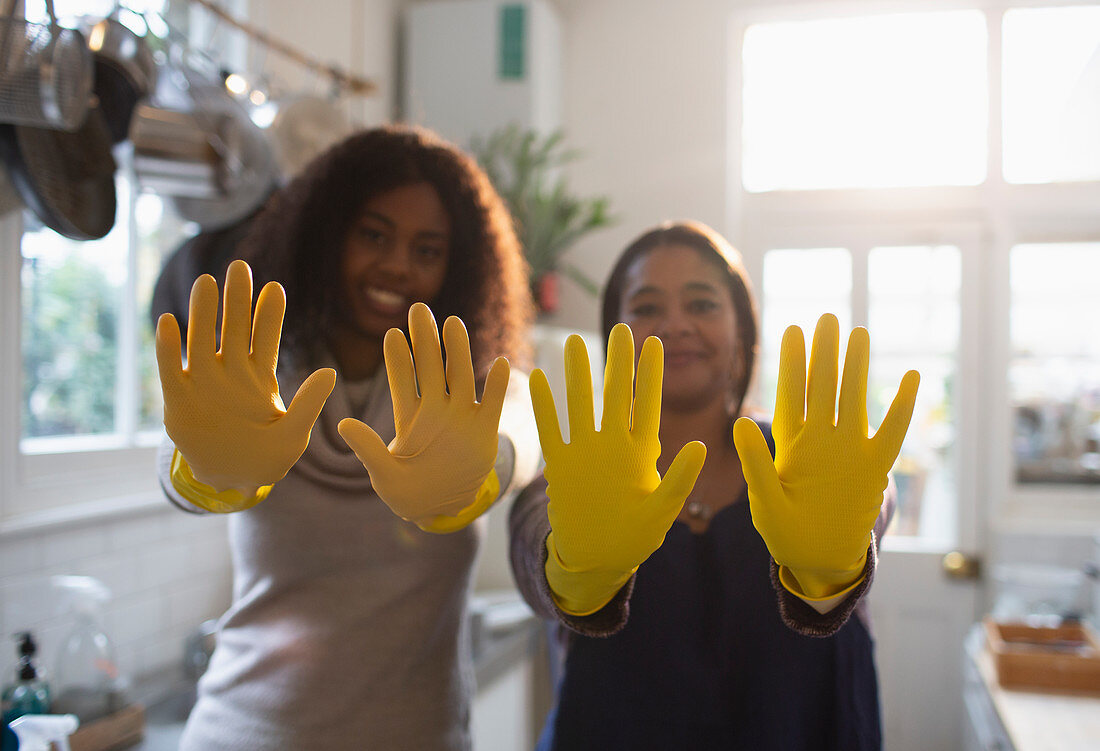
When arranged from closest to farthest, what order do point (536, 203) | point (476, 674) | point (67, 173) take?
point (67, 173)
point (476, 674)
point (536, 203)

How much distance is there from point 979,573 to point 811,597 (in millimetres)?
2427

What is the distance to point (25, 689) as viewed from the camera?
1106 mm

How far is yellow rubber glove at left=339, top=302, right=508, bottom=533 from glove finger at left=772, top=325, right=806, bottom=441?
177mm

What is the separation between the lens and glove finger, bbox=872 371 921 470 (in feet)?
1.71

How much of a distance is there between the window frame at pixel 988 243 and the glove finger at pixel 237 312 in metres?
2.45

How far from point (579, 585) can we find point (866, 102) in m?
2.73

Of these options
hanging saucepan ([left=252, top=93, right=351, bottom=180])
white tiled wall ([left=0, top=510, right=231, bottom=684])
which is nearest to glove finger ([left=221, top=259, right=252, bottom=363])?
white tiled wall ([left=0, top=510, right=231, bottom=684])

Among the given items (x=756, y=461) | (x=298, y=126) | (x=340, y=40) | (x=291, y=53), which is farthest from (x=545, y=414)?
(x=340, y=40)

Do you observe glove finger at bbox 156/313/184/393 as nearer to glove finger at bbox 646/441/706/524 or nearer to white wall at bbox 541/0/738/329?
glove finger at bbox 646/441/706/524

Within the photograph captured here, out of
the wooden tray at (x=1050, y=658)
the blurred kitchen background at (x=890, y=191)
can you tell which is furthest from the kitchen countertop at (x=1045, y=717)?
the blurred kitchen background at (x=890, y=191)

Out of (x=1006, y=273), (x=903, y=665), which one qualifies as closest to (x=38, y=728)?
(x=903, y=665)

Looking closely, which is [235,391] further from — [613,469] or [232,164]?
[232,164]

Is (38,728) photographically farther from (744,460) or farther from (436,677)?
(744,460)

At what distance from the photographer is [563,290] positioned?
292 cm
